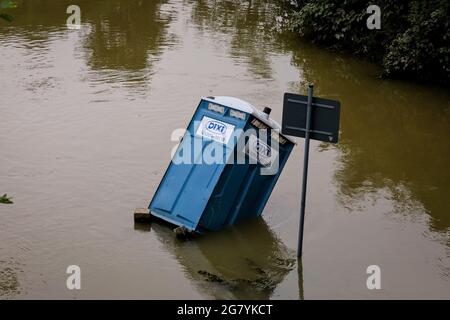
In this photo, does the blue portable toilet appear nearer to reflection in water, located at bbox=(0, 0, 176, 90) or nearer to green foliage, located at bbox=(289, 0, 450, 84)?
reflection in water, located at bbox=(0, 0, 176, 90)

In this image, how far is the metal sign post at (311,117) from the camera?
7887mm

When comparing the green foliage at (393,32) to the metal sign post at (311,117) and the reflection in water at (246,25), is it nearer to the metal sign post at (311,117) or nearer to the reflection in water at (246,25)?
the reflection in water at (246,25)

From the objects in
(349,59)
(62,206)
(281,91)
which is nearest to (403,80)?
(349,59)

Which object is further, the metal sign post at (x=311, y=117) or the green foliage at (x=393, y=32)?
the green foliage at (x=393, y=32)

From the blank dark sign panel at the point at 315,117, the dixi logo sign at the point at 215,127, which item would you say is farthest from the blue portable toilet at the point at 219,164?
the blank dark sign panel at the point at 315,117

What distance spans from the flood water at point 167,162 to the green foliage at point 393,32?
470 millimetres

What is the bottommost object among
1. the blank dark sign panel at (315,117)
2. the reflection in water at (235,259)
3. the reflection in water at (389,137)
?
the reflection in water at (235,259)

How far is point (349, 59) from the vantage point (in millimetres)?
19031

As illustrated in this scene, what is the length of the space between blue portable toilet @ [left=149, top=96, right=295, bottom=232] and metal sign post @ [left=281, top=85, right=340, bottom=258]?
0.83 meters

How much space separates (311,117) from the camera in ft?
26.3

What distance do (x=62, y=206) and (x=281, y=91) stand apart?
281 inches

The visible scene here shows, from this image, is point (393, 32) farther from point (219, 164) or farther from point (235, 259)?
point (235, 259)

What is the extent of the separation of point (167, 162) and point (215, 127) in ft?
8.58

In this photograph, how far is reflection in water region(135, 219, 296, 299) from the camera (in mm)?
8148
